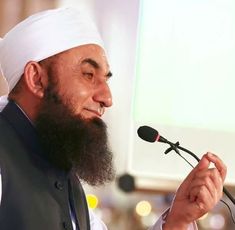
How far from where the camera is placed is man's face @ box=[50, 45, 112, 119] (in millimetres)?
1418

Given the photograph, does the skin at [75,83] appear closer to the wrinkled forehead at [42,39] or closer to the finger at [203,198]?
the wrinkled forehead at [42,39]

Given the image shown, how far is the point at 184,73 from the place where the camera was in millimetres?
2275

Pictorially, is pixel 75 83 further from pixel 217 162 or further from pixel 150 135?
pixel 217 162

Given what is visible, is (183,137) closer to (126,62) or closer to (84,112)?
(126,62)

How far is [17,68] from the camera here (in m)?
1.47

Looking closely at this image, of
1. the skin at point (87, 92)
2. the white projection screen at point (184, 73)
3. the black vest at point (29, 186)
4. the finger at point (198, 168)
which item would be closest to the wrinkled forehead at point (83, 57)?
the skin at point (87, 92)

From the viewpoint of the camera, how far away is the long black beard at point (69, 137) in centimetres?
141

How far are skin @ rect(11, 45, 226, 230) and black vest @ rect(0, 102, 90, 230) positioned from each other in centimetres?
6

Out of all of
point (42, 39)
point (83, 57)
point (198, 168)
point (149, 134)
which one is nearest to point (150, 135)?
point (149, 134)

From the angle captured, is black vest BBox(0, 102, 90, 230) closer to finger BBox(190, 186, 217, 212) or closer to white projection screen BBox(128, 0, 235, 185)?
finger BBox(190, 186, 217, 212)

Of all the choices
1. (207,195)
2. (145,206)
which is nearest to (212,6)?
(145,206)

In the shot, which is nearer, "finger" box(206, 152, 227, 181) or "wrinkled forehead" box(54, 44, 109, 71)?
"finger" box(206, 152, 227, 181)

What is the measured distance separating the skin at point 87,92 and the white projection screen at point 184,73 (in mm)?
747

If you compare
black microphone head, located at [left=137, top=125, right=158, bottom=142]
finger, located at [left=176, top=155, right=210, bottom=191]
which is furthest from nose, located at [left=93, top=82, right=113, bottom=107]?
finger, located at [left=176, top=155, right=210, bottom=191]
